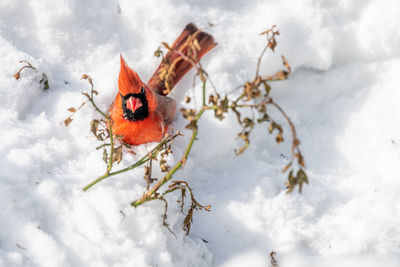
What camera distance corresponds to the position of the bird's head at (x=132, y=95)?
2520 mm

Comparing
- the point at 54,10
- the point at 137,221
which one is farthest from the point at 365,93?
the point at 54,10

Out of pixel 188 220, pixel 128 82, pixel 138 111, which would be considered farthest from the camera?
pixel 138 111

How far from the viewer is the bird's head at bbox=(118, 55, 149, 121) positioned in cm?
252

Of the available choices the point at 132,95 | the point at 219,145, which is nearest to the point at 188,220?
the point at 219,145

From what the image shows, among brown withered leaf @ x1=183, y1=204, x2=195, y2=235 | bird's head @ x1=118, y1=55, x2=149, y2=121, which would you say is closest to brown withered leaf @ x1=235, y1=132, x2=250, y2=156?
brown withered leaf @ x1=183, y1=204, x2=195, y2=235

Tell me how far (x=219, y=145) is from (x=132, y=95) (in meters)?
0.64

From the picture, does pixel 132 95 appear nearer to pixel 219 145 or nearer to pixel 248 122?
pixel 219 145

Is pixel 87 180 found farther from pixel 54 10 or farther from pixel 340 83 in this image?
pixel 340 83

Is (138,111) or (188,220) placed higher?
(138,111)

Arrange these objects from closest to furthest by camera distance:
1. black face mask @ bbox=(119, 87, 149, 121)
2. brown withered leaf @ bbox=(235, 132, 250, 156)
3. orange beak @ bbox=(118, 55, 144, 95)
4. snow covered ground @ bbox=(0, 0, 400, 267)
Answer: brown withered leaf @ bbox=(235, 132, 250, 156) < snow covered ground @ bbox=(0, 0, 400, 267) < orange beak @ bbox=(118, 55, 144, 95) < black face mask @ bbox=(119, 87, 149, 121)

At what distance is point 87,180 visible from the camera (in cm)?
231

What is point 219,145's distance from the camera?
110 inches

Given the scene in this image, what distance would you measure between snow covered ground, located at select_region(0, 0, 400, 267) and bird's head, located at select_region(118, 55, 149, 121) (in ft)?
0.72

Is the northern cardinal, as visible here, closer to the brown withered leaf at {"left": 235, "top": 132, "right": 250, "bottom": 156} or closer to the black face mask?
the black face mask
